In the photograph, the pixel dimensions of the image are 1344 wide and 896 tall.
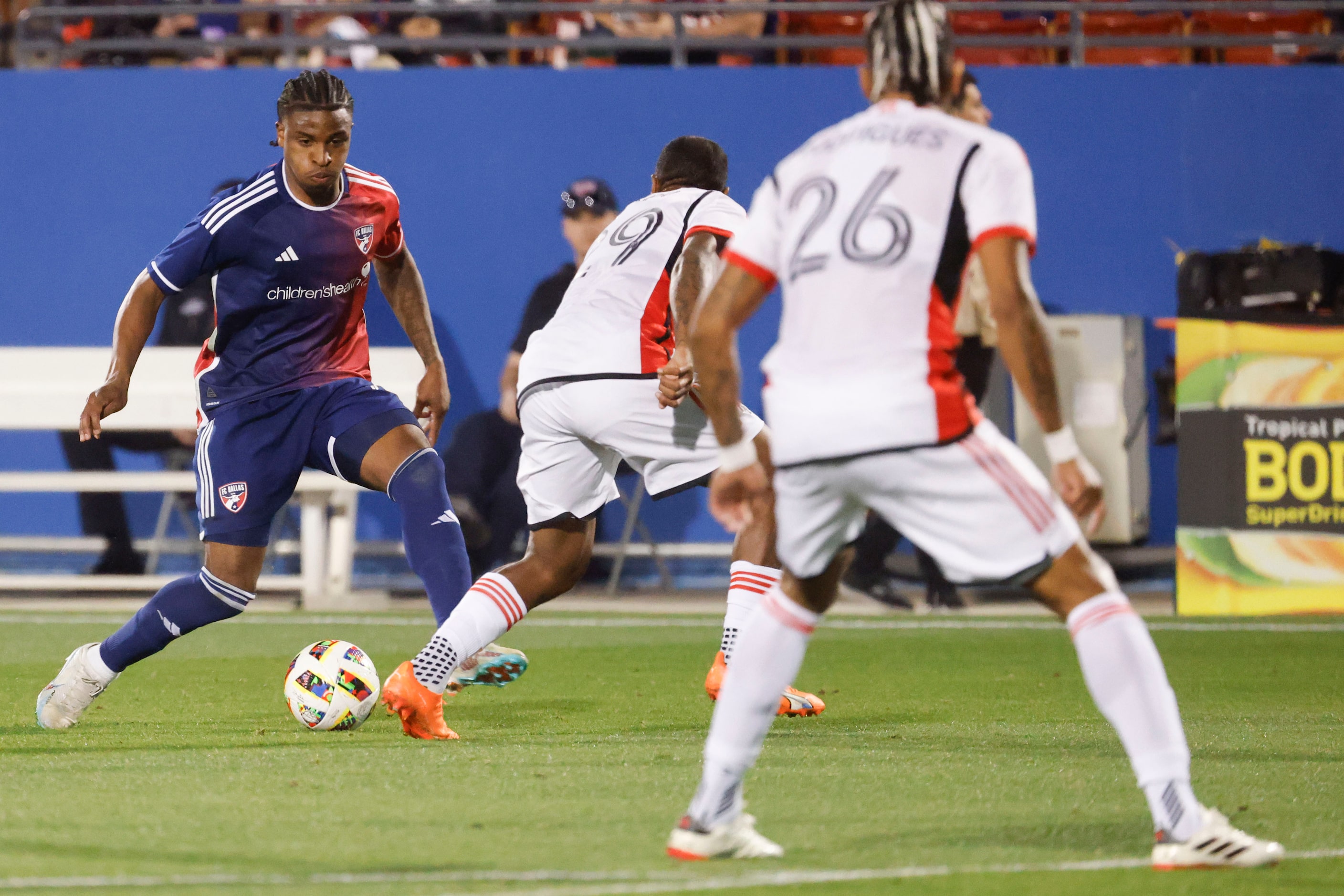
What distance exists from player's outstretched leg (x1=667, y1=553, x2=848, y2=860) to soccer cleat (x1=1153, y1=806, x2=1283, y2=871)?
807mm

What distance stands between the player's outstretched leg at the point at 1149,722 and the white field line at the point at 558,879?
21cm

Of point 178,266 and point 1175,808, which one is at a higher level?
point 178,266

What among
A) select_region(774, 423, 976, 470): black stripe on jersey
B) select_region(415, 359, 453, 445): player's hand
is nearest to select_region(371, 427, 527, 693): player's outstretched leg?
select_region(415, 359, 453, 445): player's hand

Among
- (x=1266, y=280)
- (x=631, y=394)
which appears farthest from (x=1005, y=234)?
(x=1266, y=280)

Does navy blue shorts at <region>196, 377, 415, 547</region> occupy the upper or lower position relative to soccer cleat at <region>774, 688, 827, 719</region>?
upper

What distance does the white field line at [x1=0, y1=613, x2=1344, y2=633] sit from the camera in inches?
394

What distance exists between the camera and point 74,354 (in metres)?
12.3

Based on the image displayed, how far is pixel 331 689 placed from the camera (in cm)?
602

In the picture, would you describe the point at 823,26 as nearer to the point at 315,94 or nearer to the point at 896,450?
the point at 315,94

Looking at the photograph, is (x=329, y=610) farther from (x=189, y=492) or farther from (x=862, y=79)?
(x=862, y=79)

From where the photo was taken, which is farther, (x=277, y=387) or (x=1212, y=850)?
(x=277, y=387)

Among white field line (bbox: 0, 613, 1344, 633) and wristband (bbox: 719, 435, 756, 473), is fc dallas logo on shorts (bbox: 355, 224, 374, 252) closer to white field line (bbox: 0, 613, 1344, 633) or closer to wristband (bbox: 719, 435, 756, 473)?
wristband (bbox: 719, 435, 756, 473)

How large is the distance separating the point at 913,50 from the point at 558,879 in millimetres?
1899

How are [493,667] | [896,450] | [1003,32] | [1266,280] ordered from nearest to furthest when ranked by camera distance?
[896,450]
[493,667]
[1266,280]
[1003,32]
